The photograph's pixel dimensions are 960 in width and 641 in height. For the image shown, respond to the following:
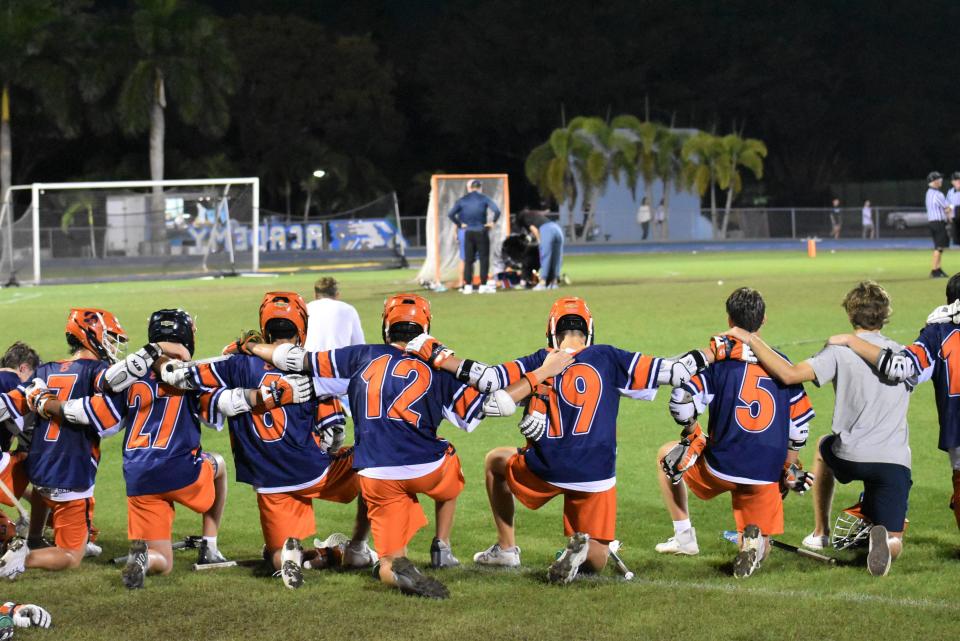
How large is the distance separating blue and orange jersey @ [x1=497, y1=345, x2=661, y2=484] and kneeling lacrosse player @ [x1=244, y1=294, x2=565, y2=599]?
5.6 inches

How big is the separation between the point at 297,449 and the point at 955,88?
3012 inches

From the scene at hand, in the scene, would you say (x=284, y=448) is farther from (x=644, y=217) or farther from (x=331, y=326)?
(x=644, y=217)

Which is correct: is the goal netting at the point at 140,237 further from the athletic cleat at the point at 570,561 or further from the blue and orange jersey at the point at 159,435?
the athletic cleat at the point at 570,561

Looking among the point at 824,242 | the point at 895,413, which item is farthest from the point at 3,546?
the point at 824,242

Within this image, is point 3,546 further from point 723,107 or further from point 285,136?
point 723,107

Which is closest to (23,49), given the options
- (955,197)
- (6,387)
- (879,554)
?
(955,197)

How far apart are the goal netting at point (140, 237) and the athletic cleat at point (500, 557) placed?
2878cm

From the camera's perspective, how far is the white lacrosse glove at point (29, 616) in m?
5.21

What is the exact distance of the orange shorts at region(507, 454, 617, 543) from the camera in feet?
20.5

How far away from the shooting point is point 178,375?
618 cm

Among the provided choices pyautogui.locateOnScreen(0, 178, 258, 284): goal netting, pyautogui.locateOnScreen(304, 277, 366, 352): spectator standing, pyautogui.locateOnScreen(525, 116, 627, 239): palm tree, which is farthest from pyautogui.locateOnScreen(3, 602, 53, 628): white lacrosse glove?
pyautogui.locateOnScreen(525, 116, 627, 239): palm tree

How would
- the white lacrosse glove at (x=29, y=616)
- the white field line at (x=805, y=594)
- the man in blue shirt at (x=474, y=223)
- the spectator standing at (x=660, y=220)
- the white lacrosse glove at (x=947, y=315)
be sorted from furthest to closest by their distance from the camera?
the spectator standing at (x=660, y=220)
the man in blue shirt at (x=474, y=223)
the white lacrosse glove at (x=947, y=315)
the white field line at (x=805, y=594)
the white lacrosse glove at (x=29, y=616)

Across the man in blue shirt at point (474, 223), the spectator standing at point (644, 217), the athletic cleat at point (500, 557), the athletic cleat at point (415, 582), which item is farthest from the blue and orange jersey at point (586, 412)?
the spectator standing at point (644, 217)

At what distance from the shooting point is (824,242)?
52.8 m
